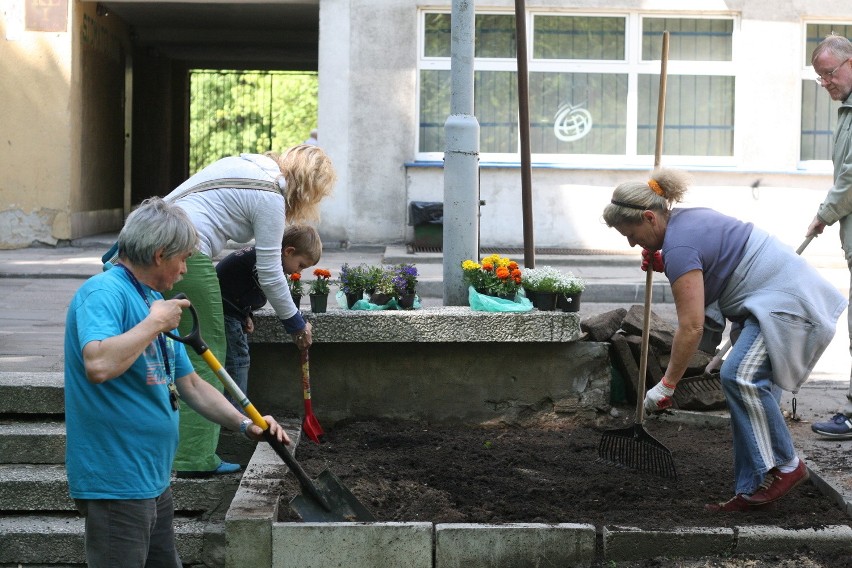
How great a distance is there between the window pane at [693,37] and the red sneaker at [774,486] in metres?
11.3

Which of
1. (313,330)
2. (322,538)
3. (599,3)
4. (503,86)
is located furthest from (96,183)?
(322,538)

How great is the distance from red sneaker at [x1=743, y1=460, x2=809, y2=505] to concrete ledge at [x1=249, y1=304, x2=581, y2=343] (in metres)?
1.71

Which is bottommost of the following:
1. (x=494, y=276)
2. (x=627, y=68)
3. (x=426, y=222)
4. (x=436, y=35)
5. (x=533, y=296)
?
(x=533, y=296)

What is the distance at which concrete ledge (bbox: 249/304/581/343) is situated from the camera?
597 centimetres

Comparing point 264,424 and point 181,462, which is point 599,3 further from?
point 264,424

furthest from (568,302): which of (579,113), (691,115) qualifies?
(691,115)

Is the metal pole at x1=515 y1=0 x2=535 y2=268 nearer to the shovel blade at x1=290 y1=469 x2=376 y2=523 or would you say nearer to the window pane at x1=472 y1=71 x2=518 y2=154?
the shovel blade at x1=290 y1=469 x2=376 y2=523

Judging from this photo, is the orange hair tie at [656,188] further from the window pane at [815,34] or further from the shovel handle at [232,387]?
the window pane at [815,34]

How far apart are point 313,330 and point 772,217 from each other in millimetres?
10562

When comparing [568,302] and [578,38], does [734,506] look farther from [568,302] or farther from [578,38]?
[578,38]

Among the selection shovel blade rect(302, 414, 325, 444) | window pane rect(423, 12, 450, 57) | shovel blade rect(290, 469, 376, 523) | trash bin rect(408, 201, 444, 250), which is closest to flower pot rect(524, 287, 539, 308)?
shovel blade rect(302, 414, 325, 444)

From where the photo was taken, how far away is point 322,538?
4340 mm

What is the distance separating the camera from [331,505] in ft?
15.0

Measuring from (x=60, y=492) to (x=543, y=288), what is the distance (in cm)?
274
